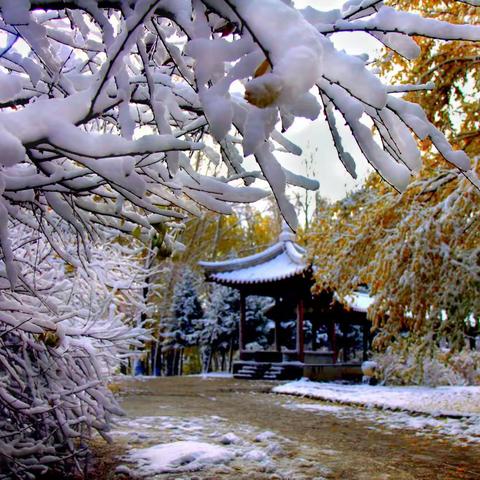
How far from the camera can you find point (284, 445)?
5.34m

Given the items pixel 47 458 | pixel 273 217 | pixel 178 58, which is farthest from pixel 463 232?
pixel 273 217

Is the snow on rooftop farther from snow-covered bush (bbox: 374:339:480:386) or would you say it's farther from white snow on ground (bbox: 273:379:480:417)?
white snow on ground (bbox: 273:379:480:417)

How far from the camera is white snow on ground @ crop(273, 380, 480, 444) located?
270 inches

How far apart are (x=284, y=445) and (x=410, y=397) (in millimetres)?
5316

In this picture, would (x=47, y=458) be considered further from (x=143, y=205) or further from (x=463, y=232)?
(x=463, y=232)

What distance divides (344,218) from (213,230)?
67.5 feet

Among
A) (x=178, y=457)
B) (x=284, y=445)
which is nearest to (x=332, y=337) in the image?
(x=284, y=445)

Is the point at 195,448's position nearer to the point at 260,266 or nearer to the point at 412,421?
the point at 412,421

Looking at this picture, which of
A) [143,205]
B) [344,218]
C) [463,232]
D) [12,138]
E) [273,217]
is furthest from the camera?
Answer: [273,217]

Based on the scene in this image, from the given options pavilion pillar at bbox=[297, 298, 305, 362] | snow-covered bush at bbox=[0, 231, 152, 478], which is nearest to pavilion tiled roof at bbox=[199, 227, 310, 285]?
pavilion pillar at bbox=[297, 298, 305, 362]

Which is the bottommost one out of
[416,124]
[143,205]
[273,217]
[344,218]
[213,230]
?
[143,205]

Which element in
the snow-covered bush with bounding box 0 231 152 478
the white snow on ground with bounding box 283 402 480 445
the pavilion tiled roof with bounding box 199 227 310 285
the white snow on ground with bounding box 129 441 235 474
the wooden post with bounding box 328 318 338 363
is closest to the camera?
the snow-covered bush with bounding box 0 231 152 478

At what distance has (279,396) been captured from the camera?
1145 centimetres

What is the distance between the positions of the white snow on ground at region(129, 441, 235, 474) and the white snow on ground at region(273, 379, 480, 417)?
174 inches
